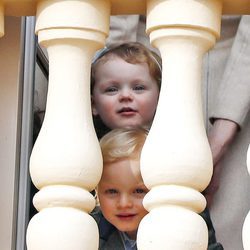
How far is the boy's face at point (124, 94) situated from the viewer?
1859mm

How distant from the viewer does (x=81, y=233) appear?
4.30 feet

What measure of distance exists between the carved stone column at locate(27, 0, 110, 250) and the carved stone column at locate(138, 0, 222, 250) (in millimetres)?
83

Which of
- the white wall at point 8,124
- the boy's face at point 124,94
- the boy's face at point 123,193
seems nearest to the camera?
the white wall at point 8,124

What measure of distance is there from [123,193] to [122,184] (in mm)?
20

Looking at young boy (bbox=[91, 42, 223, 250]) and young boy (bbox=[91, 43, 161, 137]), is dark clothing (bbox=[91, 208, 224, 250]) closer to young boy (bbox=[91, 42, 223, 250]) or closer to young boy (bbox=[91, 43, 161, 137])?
young boy (bbox=[91, 42, 223, 250])

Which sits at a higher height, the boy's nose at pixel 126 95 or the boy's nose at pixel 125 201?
the boy's nose at pixel 126 95

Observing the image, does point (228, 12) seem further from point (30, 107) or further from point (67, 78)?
point (30, 107)

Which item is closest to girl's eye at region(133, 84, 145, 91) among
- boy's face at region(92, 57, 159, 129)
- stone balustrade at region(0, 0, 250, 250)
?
boy's face at region(92, 57, 159, 129)

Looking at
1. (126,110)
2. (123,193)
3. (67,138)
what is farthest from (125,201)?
(67,138)

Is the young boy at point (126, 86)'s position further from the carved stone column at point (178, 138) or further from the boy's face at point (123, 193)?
the carved stone column at point (178, 138)

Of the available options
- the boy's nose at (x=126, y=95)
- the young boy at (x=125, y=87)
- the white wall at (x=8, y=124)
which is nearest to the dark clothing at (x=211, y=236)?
the young boy at (x=125, y=87)


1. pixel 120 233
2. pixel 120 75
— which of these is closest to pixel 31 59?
pixel 120 75

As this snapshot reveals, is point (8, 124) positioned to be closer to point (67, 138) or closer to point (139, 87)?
point (67, 138)

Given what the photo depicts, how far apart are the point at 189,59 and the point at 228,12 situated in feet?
0.42
